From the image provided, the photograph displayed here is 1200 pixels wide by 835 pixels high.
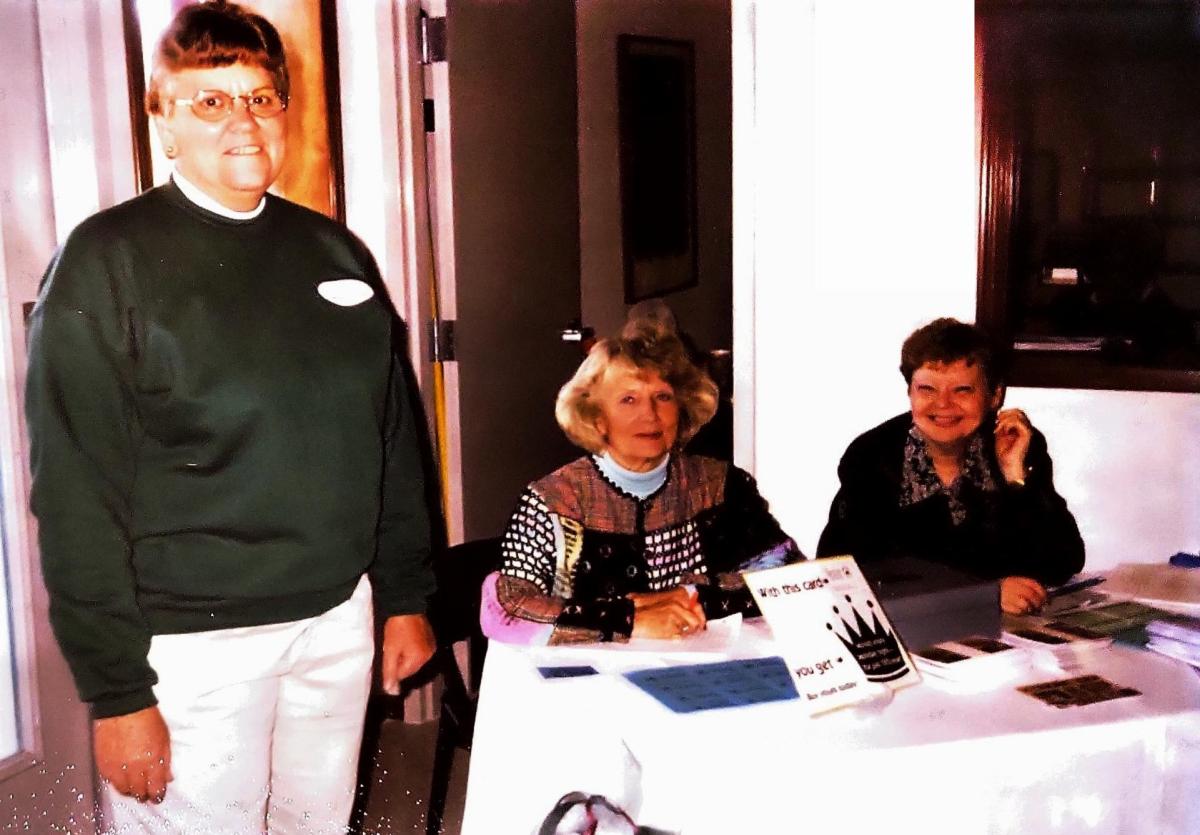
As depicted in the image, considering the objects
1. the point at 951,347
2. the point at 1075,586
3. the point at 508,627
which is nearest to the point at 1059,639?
the point at 1075,586

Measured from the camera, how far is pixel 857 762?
98cm

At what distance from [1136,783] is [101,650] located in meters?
1.03

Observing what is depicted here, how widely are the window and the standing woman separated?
4.39 ft

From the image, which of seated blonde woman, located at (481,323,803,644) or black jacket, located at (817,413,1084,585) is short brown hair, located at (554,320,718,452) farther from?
black jacket, located at (817,413,1084,585)

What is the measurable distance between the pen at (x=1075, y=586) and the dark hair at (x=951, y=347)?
345 millimetres

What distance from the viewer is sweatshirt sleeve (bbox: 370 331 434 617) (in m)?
1.25

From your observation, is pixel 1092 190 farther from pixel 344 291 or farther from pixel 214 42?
pixel 214 42

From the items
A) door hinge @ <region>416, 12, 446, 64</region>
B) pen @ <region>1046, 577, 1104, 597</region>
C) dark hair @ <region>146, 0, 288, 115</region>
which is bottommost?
pen @ <region>1046, 577, 1104, 597</region>

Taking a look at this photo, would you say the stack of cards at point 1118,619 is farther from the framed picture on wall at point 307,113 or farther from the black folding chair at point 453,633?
the framed picture on wall at point 307,113

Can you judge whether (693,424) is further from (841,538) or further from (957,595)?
(957,595)

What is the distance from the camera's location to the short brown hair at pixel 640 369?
161 cm

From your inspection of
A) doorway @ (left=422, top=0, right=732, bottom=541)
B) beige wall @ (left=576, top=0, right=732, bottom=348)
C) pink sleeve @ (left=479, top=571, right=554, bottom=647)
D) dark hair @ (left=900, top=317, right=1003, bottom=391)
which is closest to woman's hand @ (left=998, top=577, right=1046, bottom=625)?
dark hair @ (left=900, top=317, right=1003, bottom=391)

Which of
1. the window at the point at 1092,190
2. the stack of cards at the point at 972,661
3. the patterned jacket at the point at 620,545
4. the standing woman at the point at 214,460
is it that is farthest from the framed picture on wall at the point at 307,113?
the window at the point at 1092,190

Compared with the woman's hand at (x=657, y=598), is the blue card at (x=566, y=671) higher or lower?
lower
